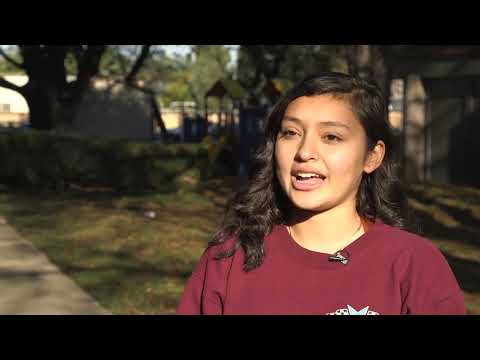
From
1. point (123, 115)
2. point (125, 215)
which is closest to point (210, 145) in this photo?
point (125, 215)

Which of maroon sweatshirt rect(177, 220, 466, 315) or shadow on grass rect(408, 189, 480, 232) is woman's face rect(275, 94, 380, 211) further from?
shadow on grass rect(408, 189, 480, 232)

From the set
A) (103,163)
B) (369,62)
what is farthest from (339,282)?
(103,163)

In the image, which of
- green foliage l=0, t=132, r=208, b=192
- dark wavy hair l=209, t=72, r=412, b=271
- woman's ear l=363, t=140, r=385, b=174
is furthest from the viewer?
green foliage l=0, t=132, r=208, b=192

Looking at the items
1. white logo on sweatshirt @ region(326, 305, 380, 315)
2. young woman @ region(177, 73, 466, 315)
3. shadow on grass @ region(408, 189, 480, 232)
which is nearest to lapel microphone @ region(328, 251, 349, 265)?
young woman @ region(177, 73, 466, 315)

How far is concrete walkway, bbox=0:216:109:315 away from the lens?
5.85 m

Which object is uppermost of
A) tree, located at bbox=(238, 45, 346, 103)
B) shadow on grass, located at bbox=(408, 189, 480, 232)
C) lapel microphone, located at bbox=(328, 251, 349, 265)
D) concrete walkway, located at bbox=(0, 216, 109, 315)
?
tree, located at bbox=(238, 45, 346, 103)

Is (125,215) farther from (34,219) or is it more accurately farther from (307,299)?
(307,299)

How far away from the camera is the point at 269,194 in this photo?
6.66 feet

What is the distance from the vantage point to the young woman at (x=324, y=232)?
5.32 ft

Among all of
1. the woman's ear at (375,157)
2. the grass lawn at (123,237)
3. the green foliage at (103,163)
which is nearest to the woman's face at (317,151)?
the woman's ear at (375,157)

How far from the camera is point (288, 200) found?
1.99 m

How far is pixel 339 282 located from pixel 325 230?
24 cm

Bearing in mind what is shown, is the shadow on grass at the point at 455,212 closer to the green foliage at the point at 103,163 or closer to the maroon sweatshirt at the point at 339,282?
the green foliage at the point at 103,163

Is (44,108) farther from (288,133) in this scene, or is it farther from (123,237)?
(288,133)
